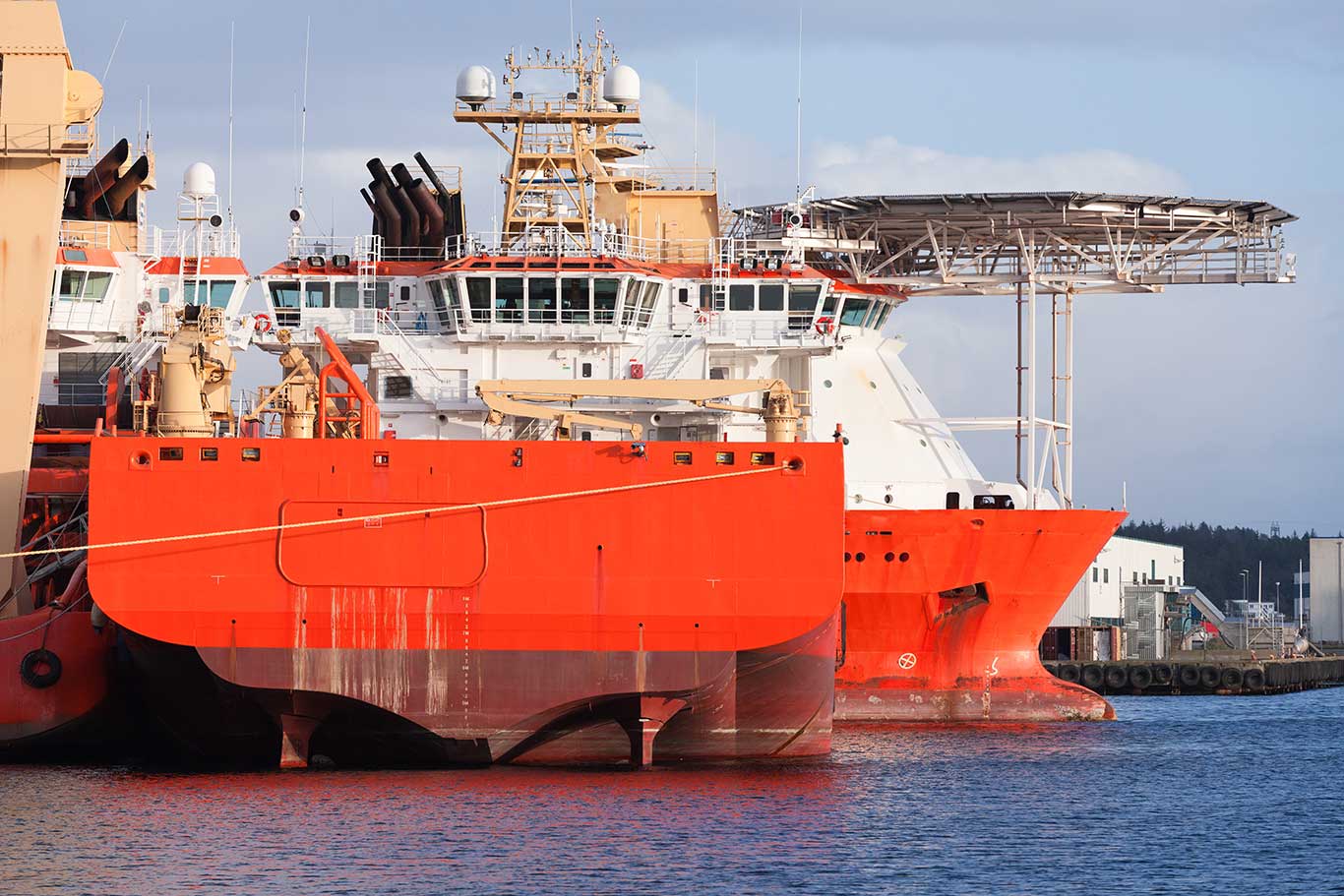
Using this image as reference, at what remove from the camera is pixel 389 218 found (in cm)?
3675

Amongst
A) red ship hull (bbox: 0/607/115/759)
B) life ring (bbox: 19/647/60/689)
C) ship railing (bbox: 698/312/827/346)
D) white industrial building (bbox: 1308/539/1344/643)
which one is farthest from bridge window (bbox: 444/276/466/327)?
white industrial building (bbox: 1308/539/1344/643)

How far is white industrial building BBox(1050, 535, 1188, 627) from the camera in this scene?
2318 inches

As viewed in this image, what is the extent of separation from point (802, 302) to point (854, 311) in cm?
181

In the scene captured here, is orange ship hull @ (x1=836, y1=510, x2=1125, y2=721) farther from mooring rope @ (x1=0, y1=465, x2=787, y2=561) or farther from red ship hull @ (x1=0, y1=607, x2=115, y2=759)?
red ship hull @ (x1=0, y1=607, x2=115, y2=759)

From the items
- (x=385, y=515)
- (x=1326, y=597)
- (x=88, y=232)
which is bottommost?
(x=385, y=515)

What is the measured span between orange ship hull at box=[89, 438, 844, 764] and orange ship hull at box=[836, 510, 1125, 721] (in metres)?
7.82

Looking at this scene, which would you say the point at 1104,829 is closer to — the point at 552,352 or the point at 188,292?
the point at 552,352

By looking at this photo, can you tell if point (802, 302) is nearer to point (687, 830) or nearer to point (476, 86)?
point (476, 86)

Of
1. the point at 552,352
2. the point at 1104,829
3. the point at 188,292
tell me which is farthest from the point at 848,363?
the point at 1104,829

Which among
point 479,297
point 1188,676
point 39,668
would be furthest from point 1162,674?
point 39,668

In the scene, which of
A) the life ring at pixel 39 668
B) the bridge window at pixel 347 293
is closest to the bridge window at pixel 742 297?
the bridge window at pixel 347 293

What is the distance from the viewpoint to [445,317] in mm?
34406

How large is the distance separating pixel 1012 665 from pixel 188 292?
16149mm

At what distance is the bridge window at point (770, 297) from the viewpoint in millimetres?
35250
